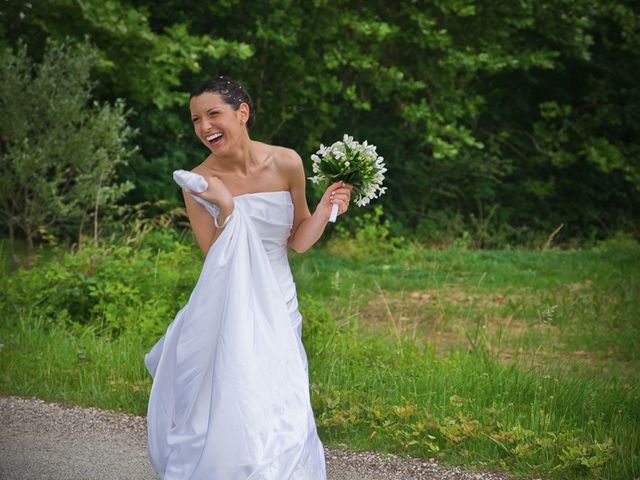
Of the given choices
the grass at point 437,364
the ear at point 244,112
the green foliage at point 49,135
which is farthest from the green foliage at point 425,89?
the ear at point 244,112

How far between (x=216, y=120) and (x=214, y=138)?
72 mm

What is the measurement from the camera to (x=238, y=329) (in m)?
3.81

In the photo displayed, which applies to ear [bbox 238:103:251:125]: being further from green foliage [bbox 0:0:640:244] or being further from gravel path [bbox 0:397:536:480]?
green foliage [bbox 0:0:640:244]

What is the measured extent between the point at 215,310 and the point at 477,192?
43.9 ft

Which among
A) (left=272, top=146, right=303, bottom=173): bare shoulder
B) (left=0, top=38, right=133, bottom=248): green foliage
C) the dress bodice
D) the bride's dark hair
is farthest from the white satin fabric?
(left=0, top=38, right=133, bottom=248): green foliage

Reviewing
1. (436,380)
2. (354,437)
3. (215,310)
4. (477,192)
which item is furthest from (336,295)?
(477,192)

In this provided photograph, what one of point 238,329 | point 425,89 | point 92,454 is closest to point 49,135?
point 92,454

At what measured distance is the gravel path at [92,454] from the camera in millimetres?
4730

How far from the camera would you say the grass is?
504 cm

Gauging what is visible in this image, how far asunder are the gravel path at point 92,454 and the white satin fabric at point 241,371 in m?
0.79

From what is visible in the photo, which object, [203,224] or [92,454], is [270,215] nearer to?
[203,224]

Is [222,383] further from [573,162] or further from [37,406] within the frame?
[573,162]

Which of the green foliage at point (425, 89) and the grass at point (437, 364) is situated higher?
the green foliage at point (425, 89)

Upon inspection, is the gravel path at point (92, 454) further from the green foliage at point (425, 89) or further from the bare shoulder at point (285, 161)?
the green foliage at point (425, 89)
